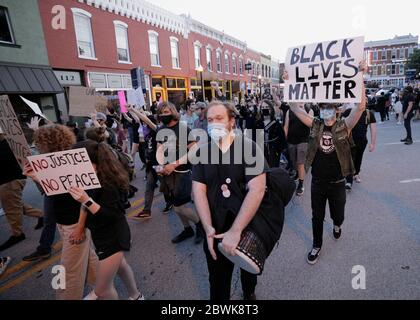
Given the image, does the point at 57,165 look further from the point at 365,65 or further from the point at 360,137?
the point at 360,137

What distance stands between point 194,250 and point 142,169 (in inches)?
200

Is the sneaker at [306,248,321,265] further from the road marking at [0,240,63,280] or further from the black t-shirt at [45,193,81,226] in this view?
the road marking at [0,240,63,280]

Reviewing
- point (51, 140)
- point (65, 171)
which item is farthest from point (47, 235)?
point (65, 171)

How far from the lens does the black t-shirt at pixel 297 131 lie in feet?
17.3

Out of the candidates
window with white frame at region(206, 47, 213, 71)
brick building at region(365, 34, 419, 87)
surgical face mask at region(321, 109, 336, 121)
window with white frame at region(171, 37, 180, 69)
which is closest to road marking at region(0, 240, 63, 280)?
surgical face mask at region(321, 109, 336, 121)

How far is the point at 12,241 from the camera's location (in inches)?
159

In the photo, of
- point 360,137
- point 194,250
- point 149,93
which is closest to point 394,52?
point 149,93

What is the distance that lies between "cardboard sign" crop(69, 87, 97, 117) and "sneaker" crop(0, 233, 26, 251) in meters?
2.21

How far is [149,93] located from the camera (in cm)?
1702

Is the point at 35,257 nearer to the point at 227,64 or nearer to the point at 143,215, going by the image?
the point at 143,215

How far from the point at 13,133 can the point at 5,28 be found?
1104 cm

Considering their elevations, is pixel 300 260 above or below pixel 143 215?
below

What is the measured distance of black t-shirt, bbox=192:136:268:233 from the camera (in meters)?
1.91

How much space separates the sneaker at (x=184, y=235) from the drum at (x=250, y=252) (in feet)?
6.66
